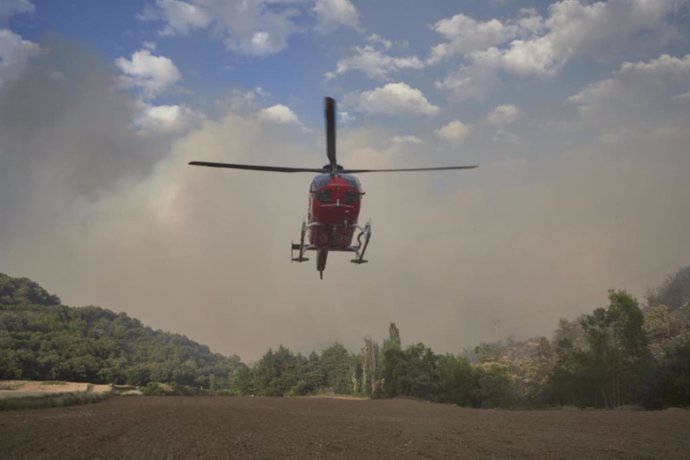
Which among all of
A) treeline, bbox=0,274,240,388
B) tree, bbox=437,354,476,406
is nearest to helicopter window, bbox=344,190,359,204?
tree, bbox=437,354,476,406

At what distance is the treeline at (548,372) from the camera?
1399 inches

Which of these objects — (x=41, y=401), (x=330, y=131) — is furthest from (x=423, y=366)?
(x=330, y=131)

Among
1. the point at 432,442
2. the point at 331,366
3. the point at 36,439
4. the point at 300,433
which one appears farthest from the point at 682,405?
the point at 331,366

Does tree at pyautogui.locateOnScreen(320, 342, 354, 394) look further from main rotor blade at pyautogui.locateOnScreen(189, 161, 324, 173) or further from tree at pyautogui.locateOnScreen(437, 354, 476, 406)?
main rotor blade at pyautogui.locateOnScreen(189, 161, 324, 173)

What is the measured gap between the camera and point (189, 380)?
93688 millimetres

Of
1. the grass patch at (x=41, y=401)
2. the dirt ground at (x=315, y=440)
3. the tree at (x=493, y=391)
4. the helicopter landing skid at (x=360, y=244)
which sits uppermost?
the helicopter landing skid at (x=360, y=244)

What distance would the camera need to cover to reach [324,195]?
18375mm

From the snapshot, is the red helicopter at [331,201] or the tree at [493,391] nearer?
the red helicopter at [331,201]

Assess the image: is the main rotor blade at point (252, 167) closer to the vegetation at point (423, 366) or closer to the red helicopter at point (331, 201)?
the red helicopter at point (331, 201)

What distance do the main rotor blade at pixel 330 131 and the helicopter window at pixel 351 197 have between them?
141 cm

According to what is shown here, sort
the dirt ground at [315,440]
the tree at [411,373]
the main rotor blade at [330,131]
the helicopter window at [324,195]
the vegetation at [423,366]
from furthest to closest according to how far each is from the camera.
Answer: the tree at [411,373]
the vegetation at [423,366]
the helicopter window at [324,195]
the main rotor blade at [330,131]
the dirt ground at [315,440]

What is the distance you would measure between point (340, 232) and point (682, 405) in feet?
75.4

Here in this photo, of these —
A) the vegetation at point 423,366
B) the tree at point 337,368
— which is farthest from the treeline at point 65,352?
the tree at point 337,368

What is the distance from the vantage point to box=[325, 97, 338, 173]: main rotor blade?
1595 centimetres
